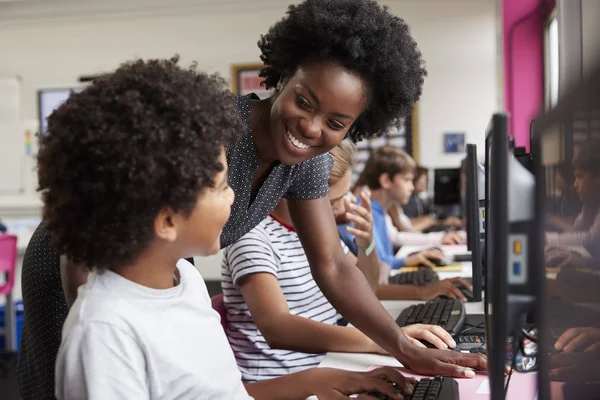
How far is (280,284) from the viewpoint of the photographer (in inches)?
65.7

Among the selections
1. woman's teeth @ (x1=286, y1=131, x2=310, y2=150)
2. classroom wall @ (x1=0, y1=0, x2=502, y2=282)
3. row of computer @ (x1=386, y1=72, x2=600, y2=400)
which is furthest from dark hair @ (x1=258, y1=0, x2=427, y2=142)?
classroom wall @ (x1=0, y1=0, x2=502, y2=282)

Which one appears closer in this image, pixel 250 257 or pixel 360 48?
pixel 360 48

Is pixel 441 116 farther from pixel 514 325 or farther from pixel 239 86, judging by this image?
pixel 514 325

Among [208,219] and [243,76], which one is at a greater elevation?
[243,76]

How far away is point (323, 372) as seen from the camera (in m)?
1.14

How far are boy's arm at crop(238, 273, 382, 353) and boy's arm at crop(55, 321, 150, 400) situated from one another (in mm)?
706

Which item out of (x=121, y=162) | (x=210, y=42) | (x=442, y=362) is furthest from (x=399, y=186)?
(x=210, y=42)

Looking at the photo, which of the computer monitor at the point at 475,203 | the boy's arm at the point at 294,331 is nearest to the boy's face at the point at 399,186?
the computer monitor at the point at 475,203

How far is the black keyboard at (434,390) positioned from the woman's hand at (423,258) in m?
1.82

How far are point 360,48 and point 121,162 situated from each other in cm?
60

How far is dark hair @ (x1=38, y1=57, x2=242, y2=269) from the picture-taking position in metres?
0.78

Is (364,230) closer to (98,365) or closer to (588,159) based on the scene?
(98,365)

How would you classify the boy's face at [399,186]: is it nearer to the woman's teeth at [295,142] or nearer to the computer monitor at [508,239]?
the woman's teeth at [295,142]

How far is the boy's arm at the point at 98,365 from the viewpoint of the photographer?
2.43ft
